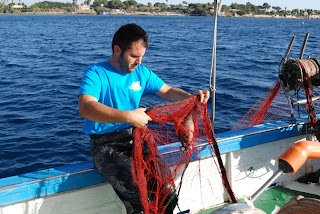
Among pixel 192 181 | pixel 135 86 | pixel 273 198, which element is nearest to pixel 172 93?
A: pixel 135 86

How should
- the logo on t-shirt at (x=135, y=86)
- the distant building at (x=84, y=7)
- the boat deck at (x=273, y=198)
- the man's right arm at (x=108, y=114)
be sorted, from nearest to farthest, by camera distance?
the man's right arm at (x=108, y=114), the logo on t-shirt at (x=135, y=86), the boat deck at (x=273, y=198), the distant building at (x=84, y=7)

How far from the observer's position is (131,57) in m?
3.69

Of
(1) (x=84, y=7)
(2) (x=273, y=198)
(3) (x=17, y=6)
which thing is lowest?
(2) (x=273, y=198)

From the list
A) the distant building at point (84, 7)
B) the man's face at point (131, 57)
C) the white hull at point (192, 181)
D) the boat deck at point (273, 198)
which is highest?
the man's face at point (131, 57)

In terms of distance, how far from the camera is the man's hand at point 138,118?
326 cm

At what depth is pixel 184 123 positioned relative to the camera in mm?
3895

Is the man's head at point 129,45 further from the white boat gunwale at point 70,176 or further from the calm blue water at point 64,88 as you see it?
the calm blue water at point 64,88

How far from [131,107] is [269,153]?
1.94 metres

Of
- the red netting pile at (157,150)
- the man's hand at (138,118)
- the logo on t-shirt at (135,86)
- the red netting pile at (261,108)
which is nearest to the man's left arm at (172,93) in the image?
the red netting pile at (157,150)

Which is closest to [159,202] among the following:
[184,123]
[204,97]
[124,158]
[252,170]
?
[124,158]

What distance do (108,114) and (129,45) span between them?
0.70 m

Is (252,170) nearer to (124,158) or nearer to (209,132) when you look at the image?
(209,132)

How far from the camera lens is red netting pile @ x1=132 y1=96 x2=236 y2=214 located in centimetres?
354

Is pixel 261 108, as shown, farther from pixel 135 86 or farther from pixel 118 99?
pixel 118 99
